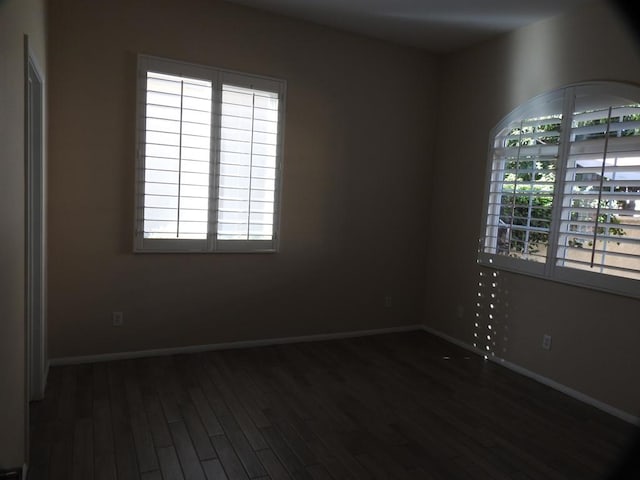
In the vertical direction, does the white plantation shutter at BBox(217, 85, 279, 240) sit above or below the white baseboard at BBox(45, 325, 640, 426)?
above

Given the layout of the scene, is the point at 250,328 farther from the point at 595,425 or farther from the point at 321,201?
the point at 595,425

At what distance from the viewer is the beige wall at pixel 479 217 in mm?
2955

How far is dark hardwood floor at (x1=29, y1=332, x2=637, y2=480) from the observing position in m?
2.19

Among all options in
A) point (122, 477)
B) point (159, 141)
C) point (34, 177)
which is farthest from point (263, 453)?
point (159, 141)

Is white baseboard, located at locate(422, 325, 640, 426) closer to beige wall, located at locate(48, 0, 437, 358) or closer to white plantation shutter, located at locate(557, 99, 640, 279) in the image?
beige wall, located at locate(48, 0, 437, 358)

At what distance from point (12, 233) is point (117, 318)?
6.02 ft

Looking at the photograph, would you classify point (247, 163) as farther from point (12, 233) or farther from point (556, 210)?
point (556, 210)

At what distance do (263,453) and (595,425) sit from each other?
212 cm

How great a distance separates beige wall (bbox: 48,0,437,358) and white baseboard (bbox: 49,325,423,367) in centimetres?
4

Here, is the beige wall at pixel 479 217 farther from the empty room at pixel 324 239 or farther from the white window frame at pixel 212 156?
the white window frame at pixel 212 156

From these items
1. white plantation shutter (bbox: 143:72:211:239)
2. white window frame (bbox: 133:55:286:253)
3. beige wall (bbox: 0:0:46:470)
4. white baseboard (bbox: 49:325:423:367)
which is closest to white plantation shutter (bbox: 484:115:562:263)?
white baseboard (bbox: 49:325:423:367)

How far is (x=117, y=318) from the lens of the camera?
334 centimetres

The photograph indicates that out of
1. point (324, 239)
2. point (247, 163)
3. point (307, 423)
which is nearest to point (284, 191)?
point (247, 163)

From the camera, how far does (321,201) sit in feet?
13.2
